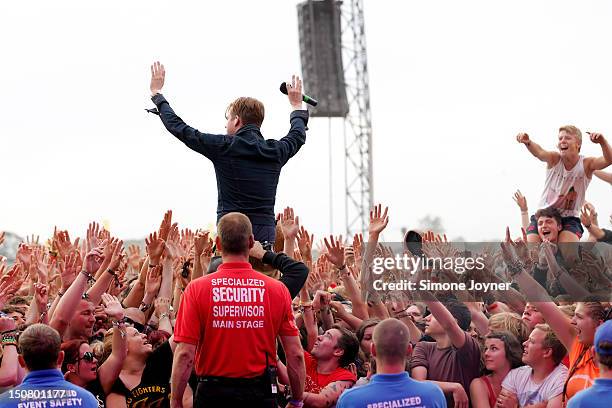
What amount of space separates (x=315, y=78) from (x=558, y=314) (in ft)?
93.2

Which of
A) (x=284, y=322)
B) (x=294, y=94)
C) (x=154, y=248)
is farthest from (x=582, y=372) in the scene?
(x=154, y=248)

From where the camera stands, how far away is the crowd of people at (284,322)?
5.30 meters

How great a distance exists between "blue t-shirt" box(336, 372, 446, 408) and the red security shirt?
572 mm

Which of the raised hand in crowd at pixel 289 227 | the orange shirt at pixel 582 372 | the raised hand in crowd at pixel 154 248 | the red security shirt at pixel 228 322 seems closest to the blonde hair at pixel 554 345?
the orange shirt at pixel 582 372

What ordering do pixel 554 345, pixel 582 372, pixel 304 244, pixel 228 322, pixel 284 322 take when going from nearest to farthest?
1. pixel 228 322
2. pixel 284 322
3. pixel 582 372
4. pixel 554 345
5. pixel 304 244

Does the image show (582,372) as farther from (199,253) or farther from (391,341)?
(199,253)

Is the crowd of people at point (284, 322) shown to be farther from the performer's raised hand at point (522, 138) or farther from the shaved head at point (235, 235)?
the performer's raised hand at point (522, 138)

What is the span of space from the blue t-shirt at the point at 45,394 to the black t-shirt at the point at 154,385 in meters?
1.38

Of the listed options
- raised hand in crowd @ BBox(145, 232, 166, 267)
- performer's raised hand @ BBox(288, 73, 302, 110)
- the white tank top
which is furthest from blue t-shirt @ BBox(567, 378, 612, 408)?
the white tank top

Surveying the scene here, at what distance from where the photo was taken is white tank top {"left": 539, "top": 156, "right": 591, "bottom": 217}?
31.3 ft

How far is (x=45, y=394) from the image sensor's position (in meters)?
5.11

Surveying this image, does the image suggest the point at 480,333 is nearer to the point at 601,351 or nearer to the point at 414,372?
the point at 414,372

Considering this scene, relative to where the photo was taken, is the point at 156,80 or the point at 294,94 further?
the point at 294,94

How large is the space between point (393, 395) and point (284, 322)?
78 cm
